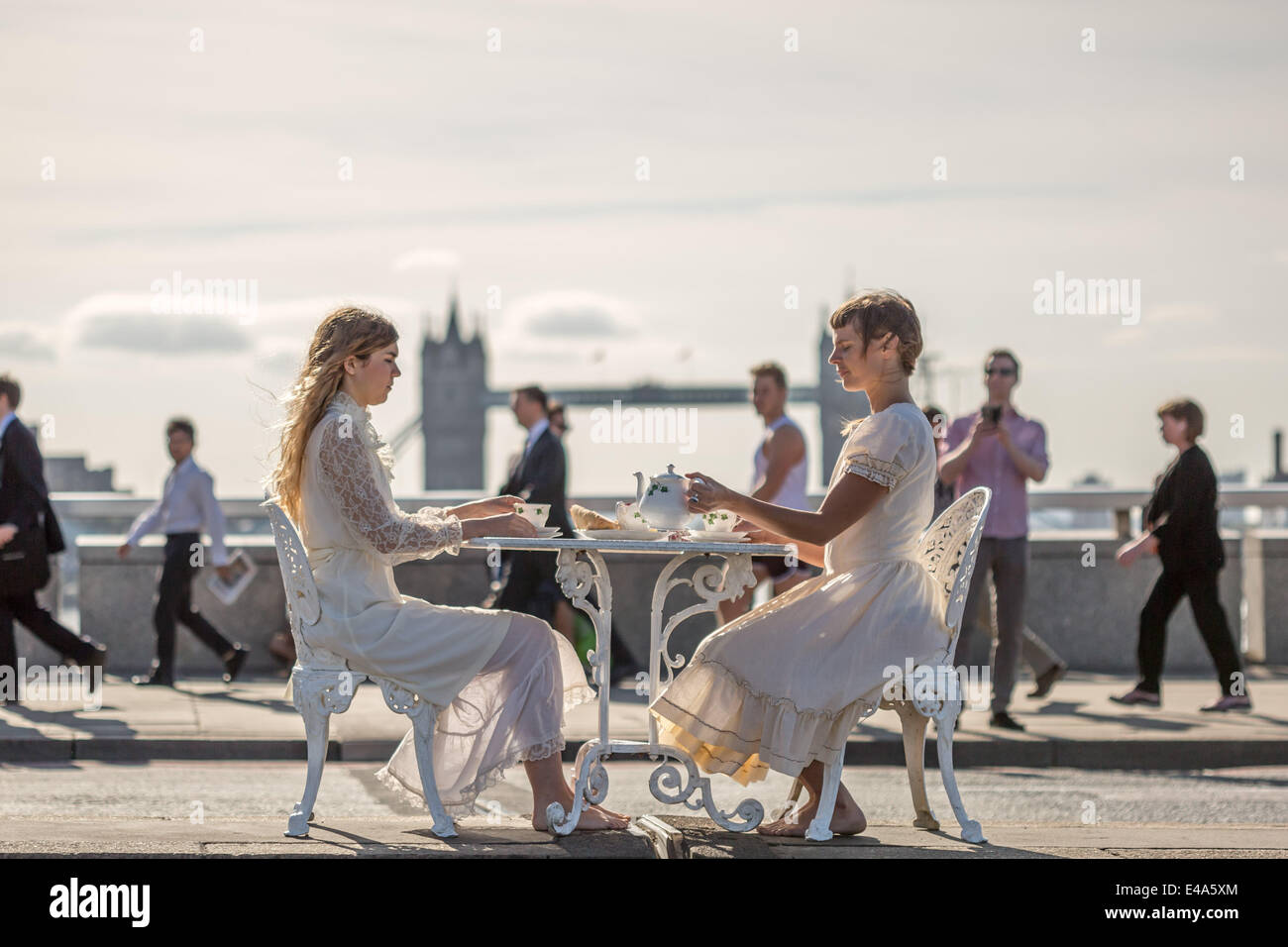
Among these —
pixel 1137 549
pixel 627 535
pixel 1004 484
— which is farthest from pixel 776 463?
pixel 627 535

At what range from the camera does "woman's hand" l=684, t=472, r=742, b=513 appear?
503cm

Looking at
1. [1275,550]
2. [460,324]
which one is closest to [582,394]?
[460,324]

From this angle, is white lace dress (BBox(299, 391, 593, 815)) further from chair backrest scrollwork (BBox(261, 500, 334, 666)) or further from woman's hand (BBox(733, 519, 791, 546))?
woman's hand (BBox(733, 519, 791, 546))

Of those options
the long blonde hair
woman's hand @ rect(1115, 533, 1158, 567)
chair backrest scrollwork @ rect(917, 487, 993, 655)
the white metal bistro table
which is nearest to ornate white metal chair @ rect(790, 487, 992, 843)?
chair backrest scrollwork @ rect(917, 487, 993, 655)

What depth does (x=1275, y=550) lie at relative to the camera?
42.5 ft

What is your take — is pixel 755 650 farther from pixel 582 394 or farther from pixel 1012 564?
pixel 582 394

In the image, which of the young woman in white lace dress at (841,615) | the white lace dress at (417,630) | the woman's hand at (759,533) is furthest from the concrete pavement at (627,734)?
the young woman in white lace dress at (841,615)

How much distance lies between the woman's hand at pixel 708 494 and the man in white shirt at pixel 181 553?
23.0 ft

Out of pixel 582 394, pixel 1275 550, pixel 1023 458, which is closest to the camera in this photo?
pixel 1023 458

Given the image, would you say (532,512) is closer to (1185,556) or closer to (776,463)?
(776,463)

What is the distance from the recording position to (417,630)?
16.7ft

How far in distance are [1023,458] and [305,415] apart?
16.4 feet

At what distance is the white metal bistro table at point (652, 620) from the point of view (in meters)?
5.11

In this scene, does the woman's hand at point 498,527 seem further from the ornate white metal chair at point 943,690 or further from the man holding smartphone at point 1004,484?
the man holding smartphone at point 1004,484
